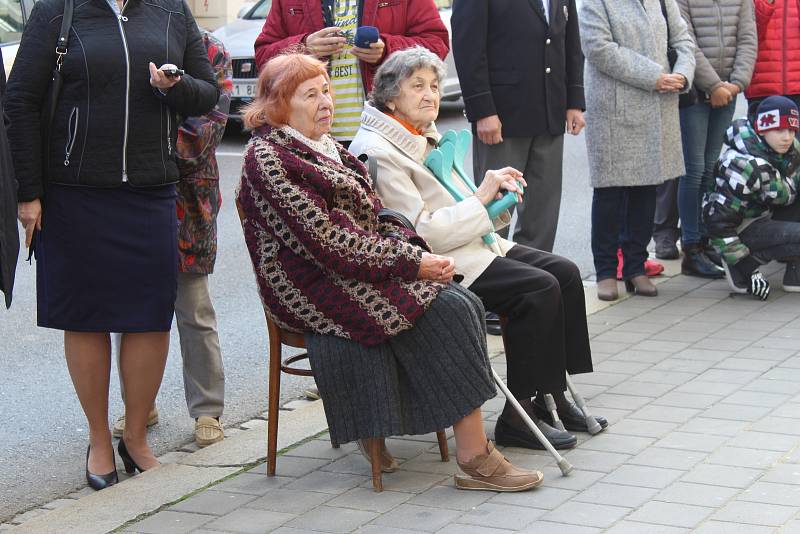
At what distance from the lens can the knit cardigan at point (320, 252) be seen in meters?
4.23

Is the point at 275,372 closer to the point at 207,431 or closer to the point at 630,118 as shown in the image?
the point at 207,431

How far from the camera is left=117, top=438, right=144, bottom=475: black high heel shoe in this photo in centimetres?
472

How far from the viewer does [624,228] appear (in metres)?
7.45

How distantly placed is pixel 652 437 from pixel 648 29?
3.18 metres

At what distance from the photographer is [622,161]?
7250 millimetres

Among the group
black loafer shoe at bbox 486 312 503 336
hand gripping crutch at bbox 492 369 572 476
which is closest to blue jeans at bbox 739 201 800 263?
black loafer shoe at bbox 486 312 503 336

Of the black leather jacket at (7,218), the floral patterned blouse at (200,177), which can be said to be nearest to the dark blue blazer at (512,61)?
the floral patterned blouse at (200,177)

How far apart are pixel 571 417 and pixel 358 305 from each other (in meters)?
1.14

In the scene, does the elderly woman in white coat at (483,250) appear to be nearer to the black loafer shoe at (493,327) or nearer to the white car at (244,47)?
the black loafer shoe at (493,327)

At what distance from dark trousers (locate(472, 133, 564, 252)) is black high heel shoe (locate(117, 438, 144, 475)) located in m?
2.78

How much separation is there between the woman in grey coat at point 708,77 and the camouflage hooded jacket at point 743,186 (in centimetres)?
51

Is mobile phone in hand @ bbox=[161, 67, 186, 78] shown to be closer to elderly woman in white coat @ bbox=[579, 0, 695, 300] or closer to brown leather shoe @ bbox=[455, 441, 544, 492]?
brown leather shoe @ bbox=[455, 441, 544, 492]

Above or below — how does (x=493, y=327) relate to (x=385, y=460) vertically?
below

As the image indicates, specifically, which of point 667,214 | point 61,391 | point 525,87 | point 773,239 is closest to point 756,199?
point 773,239
